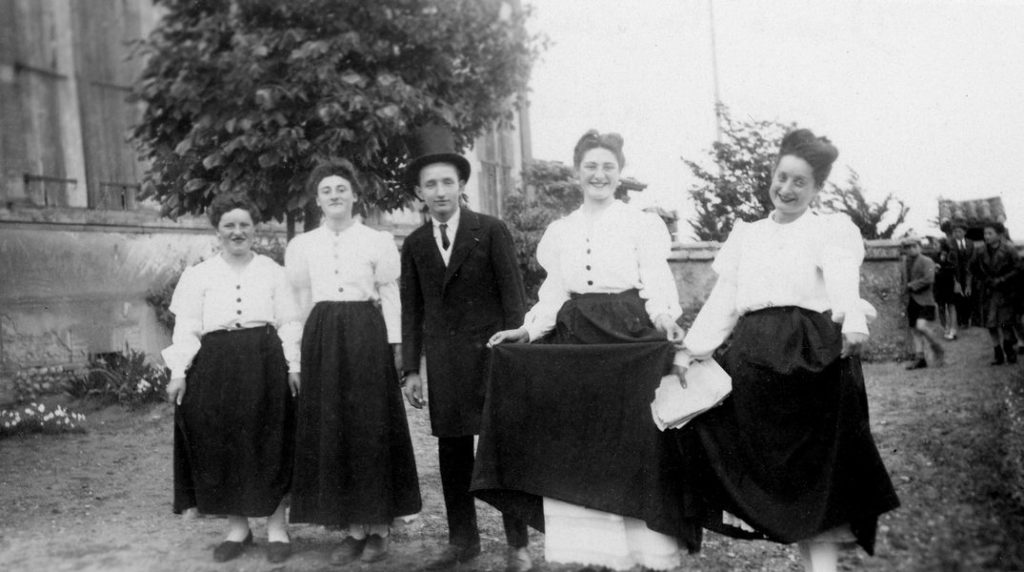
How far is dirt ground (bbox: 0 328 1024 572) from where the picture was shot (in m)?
4.09

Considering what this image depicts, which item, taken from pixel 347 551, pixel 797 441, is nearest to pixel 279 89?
pixel 347 551

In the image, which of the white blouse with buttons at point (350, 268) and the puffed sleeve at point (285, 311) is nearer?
the white blouse with buttons at point (350, 268)

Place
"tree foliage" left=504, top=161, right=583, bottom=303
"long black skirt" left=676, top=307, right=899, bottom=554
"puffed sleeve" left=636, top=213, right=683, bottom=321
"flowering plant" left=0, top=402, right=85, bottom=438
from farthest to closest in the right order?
"tree foliage" left=504, top=161, right=583, bottom=303
"flowering plant" left=0, top=402, right=85, bottom=438
"puffed sleeve" left=636, top=213, right=683, bottom=321
"long black skirt" left=676, top=307, right=899, bottom=554

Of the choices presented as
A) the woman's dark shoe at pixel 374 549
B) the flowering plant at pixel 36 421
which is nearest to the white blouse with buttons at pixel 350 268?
the woman's dark shoe at pixel 374 549

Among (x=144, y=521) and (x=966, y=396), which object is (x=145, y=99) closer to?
(x=144, y=521)

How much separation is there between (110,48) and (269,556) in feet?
22.7

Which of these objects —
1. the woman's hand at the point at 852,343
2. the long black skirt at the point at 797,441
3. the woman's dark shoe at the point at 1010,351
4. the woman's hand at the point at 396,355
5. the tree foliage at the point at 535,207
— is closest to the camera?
the woman's hand at the point at 852,343

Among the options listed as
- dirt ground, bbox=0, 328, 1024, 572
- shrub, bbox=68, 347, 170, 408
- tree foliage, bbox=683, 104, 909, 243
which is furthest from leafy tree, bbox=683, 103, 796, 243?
shrub, bbox=68, 347, 170, 408

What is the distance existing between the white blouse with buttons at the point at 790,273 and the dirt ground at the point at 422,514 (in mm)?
1084

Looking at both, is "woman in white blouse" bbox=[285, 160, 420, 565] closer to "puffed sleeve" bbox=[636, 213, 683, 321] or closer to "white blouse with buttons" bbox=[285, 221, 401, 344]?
"white blouse with buttons" bbox=[285, 221, 401, 344]

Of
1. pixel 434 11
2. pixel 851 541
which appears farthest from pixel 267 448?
pixel 434 11

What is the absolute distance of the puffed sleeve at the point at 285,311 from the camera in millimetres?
4453

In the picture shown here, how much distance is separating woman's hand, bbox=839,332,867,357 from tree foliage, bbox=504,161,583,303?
721cm

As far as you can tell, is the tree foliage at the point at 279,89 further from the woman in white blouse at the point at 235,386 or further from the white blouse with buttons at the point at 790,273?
the white blouse with buttons at the point at 790,273
